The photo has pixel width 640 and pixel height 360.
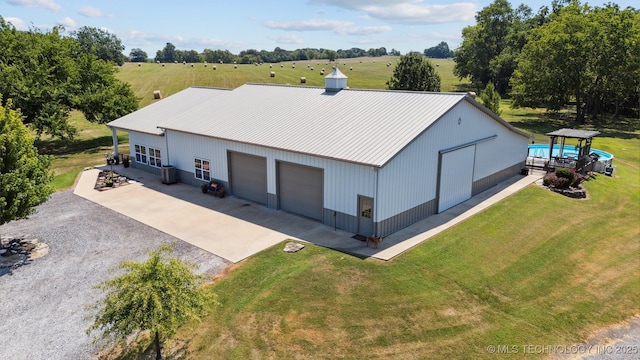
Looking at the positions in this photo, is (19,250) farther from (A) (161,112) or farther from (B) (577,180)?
(B) (577,180)

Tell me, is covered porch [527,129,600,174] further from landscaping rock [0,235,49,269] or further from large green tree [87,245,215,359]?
landscaping rock [0,235,49,269]

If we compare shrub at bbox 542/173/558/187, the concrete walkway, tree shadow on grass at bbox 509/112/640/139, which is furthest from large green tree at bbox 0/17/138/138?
tree shadow on grass at bbox 509/112/640/139

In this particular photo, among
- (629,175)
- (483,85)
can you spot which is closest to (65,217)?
(629,175)

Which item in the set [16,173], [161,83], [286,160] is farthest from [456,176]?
[161,83]

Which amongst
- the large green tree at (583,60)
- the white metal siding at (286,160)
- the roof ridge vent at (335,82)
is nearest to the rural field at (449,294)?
the white metal siding at (286,160)

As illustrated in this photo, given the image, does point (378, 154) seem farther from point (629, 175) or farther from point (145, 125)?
point (629, 175)
